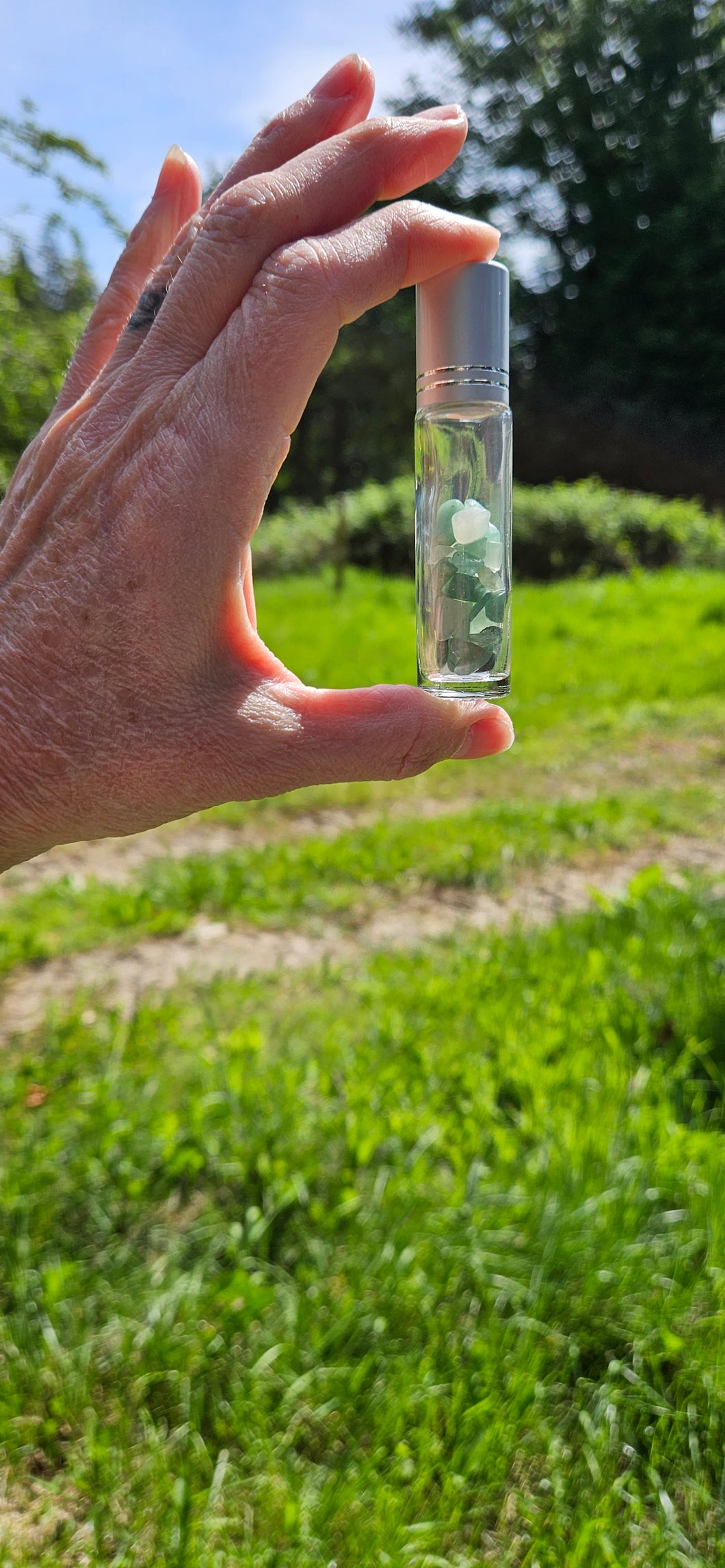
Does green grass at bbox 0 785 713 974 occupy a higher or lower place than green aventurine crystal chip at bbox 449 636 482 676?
lower

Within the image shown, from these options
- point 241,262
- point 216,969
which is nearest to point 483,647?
point 241,262

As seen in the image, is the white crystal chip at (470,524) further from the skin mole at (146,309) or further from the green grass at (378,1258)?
the green grass at (378,1258)

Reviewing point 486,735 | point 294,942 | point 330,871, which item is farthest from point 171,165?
point 330,871

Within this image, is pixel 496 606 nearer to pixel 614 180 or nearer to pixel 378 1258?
pixel 378 1258

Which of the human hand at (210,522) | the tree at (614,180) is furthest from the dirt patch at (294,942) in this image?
→ the tree at (614,180)

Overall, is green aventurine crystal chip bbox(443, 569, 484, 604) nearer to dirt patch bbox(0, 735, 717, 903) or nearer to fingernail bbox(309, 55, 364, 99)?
fingernail bbox(309, 55, 364, 99)

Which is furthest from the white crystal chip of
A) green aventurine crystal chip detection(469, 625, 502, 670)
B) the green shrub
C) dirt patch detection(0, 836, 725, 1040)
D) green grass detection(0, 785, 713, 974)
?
the green shrub

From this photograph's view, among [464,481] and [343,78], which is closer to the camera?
[343,78]
